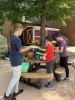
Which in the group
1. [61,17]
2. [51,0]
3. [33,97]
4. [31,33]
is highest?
[51,0]

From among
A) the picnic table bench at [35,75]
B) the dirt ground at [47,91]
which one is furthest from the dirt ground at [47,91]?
the picnic table bench at [35,75]

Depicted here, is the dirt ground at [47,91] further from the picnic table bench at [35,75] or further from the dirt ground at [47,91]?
the picnic table bench at [35,75]

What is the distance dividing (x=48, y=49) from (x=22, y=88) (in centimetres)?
147

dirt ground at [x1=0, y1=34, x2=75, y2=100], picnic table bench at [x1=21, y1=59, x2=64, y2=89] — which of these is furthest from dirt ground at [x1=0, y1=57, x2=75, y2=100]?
picnic table bench at [x1=21, y1=59, x2=64, y2=89]

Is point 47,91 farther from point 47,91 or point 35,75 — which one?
point 35,75

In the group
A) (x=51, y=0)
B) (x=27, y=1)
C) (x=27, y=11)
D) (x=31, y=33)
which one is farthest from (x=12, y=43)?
(x=31, y=33)

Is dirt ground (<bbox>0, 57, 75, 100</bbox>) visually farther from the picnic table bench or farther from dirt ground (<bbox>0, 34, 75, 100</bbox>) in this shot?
the picnic table bench

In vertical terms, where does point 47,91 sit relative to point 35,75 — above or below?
below

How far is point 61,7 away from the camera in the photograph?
9.76m

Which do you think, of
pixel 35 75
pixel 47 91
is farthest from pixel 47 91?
pixel 35 75

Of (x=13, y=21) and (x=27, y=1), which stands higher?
(x=27, y=1)

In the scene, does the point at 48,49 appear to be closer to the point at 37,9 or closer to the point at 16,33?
the point at 16,33

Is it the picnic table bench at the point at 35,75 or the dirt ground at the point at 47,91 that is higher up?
the picnic table bench at the point at 35,75

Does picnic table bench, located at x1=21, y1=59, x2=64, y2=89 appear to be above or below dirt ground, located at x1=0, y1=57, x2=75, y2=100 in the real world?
above
